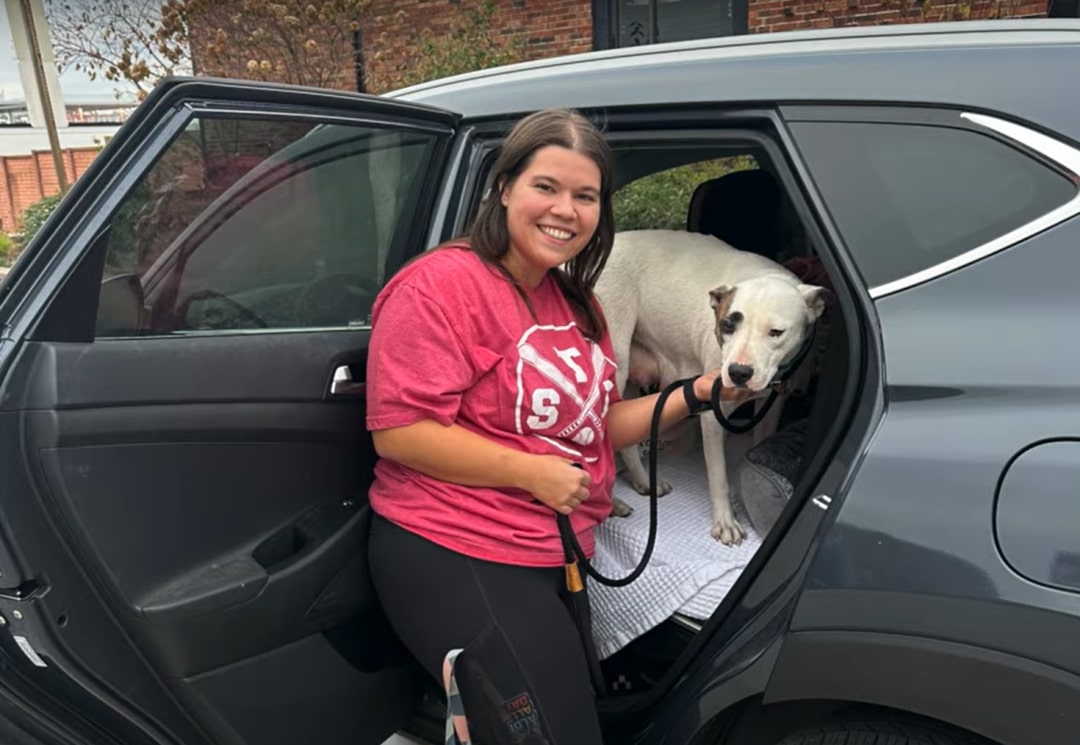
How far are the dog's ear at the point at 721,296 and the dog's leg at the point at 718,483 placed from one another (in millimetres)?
342

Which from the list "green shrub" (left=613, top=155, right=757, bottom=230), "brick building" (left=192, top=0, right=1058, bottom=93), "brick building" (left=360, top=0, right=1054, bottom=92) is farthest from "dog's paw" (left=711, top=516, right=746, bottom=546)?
"brick building" (left=192, top=0, right=1058, bottom=93)

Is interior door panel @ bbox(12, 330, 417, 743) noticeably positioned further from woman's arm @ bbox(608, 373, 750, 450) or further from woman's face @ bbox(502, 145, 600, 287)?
woman's arm @ bbox(608, 373, 750, 450)

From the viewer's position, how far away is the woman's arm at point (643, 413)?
2.04m

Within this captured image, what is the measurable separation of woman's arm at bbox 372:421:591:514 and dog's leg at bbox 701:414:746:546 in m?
0.67

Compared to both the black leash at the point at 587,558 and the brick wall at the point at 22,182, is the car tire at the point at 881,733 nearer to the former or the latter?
the black leash at the point at 587,558

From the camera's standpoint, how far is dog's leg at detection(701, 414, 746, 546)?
7.50 ft

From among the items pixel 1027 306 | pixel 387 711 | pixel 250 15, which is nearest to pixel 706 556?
pixel 387 711

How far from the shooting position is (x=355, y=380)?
1924 millimetres

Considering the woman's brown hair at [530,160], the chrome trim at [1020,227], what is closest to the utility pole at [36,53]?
the woman's brown hair at [530,160]

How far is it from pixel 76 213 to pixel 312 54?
7541 mm

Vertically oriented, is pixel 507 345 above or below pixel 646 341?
above

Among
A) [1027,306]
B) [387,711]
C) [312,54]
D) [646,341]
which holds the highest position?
[312,54]

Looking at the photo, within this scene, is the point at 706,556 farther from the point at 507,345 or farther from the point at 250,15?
the point at 250,15

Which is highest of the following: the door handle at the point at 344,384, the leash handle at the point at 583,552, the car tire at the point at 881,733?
the door handle at the point at 344,384
